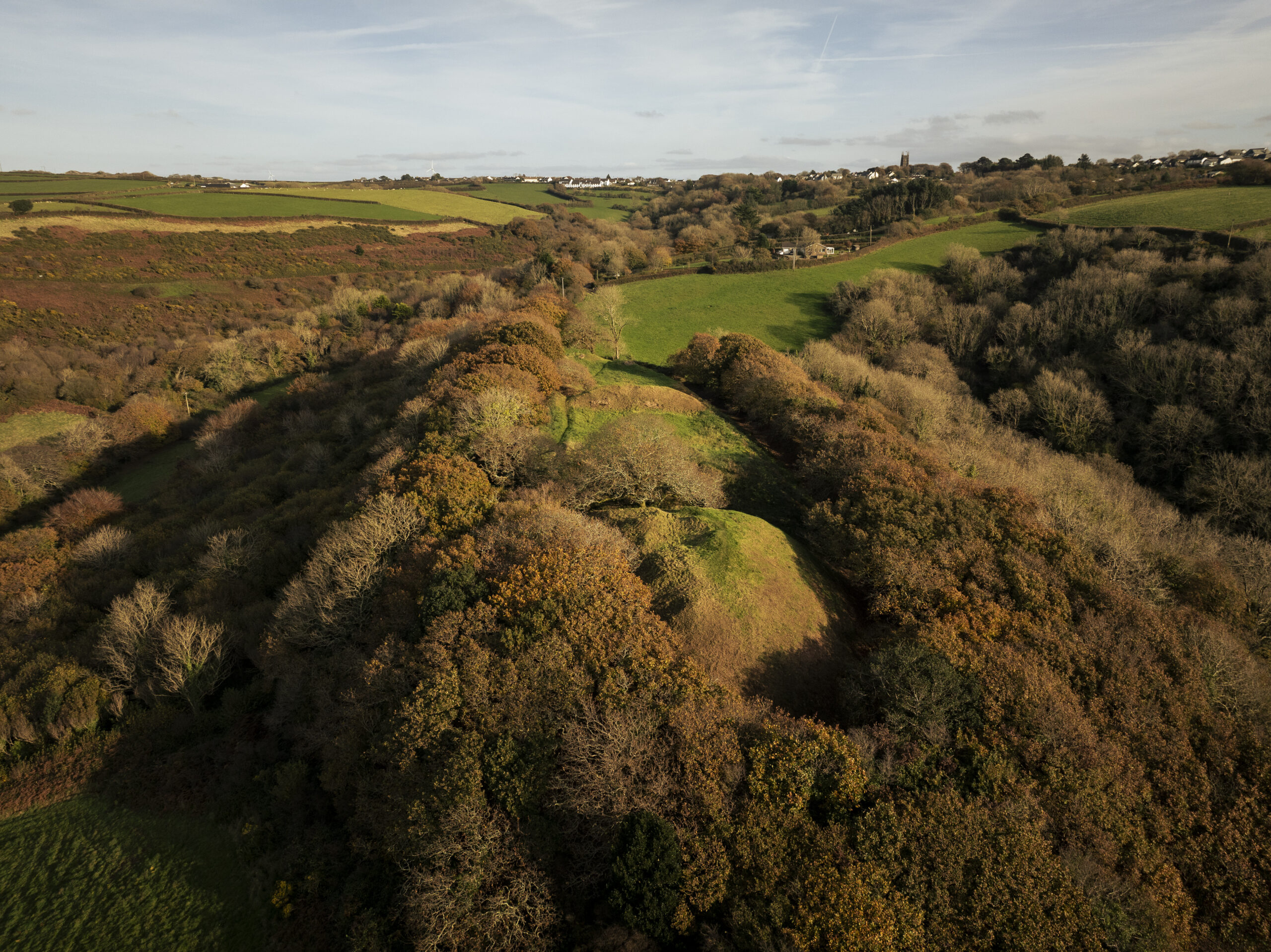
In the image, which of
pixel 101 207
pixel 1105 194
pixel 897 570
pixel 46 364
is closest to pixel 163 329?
pixel 46 364

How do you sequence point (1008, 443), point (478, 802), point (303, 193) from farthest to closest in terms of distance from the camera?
point (303, 193) < point (1008, 443) < point (478, 802)

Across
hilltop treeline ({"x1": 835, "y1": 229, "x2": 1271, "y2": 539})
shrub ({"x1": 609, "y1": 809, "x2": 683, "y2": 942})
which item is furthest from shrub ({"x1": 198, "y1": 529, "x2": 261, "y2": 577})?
hilltop treeline ({"x1": 835, "y1": 229, "x2": 1271, "y2": 539})

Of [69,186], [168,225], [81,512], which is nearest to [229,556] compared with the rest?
[81,512]

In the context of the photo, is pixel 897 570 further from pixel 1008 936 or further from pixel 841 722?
pixel 1008 936

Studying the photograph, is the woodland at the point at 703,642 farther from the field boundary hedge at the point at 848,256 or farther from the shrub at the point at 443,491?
the field boundary hedge at the point at 848,256

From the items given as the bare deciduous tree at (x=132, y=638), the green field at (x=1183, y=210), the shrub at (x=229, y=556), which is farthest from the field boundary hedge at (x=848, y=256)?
the bare deciduous tree at (x=132, y=638)

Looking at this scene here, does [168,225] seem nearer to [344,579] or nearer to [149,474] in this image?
[149,474]
